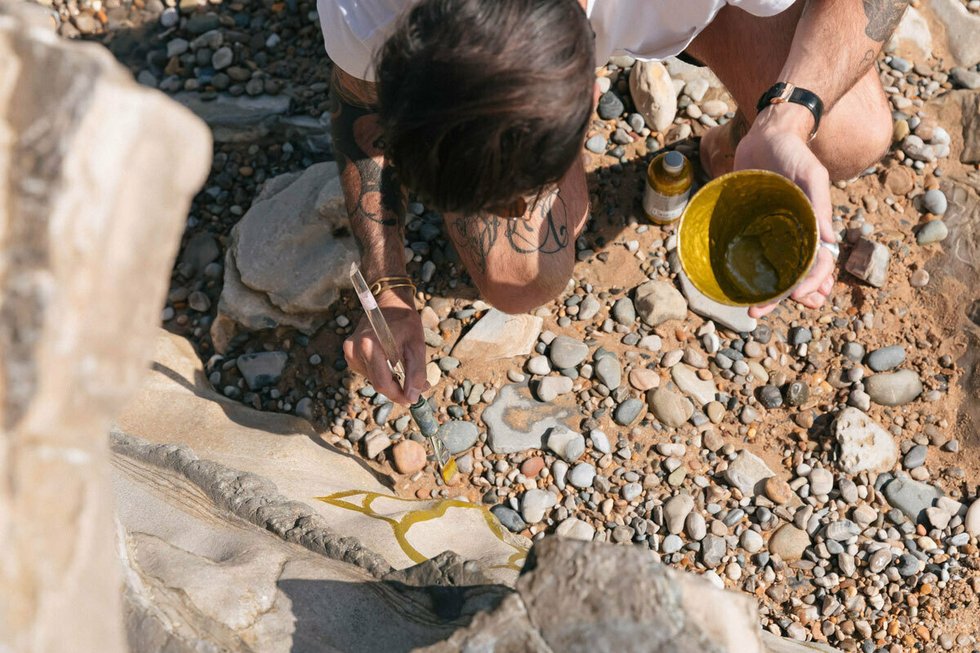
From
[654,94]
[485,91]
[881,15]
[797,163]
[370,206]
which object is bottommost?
[654,94]

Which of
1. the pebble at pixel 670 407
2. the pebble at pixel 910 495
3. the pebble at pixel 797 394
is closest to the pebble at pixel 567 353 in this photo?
the pebble at pixel 670 407

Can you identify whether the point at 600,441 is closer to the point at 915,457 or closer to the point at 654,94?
the point at 915,457

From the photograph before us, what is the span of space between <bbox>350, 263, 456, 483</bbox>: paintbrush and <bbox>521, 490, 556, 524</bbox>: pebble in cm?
25

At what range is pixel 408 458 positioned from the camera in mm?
2688

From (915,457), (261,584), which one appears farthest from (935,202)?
(261,584)

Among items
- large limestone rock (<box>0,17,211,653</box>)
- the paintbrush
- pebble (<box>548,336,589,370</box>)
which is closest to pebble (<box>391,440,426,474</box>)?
the paintbrush

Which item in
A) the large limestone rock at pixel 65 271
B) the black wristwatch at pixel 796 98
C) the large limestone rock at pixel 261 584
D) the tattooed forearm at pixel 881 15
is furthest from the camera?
the tattooed forearm at pixel 881 15

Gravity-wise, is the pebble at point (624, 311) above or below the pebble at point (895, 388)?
above

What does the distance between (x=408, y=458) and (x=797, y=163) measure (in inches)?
57.7

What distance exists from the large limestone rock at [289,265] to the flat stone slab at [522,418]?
690 millimetres

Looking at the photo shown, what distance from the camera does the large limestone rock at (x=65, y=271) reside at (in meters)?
0.89

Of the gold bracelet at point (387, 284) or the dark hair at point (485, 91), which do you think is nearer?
the dark hair at point (485, 91)

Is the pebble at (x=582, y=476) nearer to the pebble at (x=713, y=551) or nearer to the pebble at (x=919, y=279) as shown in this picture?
the pebble at (x=713, y=551)

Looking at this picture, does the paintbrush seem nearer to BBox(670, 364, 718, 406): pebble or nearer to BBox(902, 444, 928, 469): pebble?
BBox(670, 364, 718, 406): pebble
